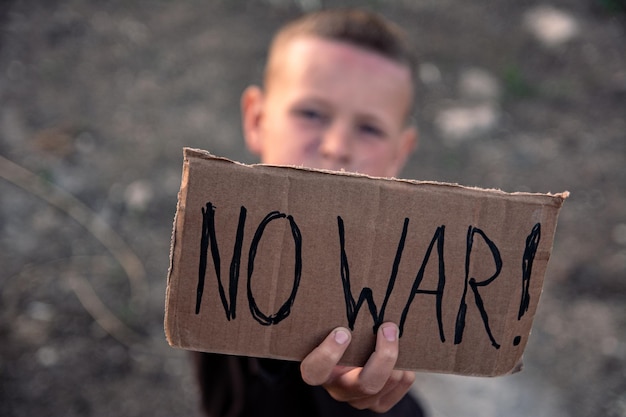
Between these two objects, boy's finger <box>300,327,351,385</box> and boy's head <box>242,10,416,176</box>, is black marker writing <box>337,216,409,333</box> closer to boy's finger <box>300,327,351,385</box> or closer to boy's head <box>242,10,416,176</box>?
boy's finger <box>300,327,351,385</box>

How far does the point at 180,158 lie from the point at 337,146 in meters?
1.42

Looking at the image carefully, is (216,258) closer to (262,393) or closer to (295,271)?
(295,271)

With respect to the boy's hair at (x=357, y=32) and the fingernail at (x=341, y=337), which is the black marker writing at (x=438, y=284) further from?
the boy's hair at (x=357, y=32)

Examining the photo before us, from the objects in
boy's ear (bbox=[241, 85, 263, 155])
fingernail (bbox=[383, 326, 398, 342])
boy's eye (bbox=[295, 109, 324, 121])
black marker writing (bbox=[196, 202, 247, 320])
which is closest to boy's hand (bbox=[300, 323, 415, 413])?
fingernail (bbox=[383, 326, 398, 342])

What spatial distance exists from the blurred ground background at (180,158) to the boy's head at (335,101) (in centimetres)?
87

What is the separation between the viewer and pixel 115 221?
2.34 metres

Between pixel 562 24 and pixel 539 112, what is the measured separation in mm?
841

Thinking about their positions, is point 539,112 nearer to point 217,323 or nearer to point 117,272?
point 117,272

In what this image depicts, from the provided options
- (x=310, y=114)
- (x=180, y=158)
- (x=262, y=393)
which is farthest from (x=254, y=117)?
(x=180, y=158)

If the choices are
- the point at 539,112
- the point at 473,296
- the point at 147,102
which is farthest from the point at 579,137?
the point at 473,296

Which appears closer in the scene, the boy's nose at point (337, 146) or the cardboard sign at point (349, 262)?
the cardboard sign at point (349, 262)

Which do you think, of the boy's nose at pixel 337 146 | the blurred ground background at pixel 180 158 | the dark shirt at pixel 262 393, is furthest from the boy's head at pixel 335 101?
the blurred ground background at pixel 180 158

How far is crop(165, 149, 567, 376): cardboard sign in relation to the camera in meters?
0.74

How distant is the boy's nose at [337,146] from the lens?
55.2 inches
